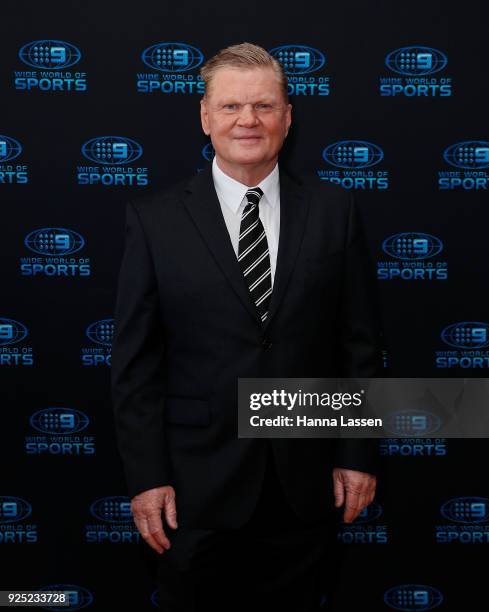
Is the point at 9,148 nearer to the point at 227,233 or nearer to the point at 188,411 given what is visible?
the point at 227,233

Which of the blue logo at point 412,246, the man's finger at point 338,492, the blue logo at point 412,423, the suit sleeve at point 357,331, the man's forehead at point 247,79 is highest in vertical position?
the man's forehead at point 247,79

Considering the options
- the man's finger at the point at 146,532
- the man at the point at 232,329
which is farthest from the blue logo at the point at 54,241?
the man's finger at the point at 146,532

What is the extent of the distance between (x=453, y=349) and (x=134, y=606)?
1697 mm

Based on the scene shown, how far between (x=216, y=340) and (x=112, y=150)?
1.05m

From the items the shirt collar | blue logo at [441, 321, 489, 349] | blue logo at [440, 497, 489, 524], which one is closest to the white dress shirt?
the shirt collar

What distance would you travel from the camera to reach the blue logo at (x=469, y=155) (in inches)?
107

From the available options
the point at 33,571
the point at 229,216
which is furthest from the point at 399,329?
the point at 33,571

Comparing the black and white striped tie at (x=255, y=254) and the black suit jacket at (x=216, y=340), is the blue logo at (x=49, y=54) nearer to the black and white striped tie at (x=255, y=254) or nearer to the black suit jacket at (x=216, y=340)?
the black suit jacket at (x=216, y=340)

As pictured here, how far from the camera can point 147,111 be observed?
8.82 ft

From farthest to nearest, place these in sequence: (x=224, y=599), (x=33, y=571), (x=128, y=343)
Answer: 1. (x=33, y=571)
2. (x=224, y=599)
3. (x=128, y=343)

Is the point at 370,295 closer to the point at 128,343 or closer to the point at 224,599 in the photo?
the point at 128,343

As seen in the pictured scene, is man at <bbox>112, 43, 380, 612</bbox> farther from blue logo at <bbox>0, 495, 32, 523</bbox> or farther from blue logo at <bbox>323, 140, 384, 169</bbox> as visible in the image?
blue logo at <bbox>0, 495, 32, 523</bbox>

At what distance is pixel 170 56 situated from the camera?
8.74 ft

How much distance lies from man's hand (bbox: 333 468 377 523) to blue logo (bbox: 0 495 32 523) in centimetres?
137
